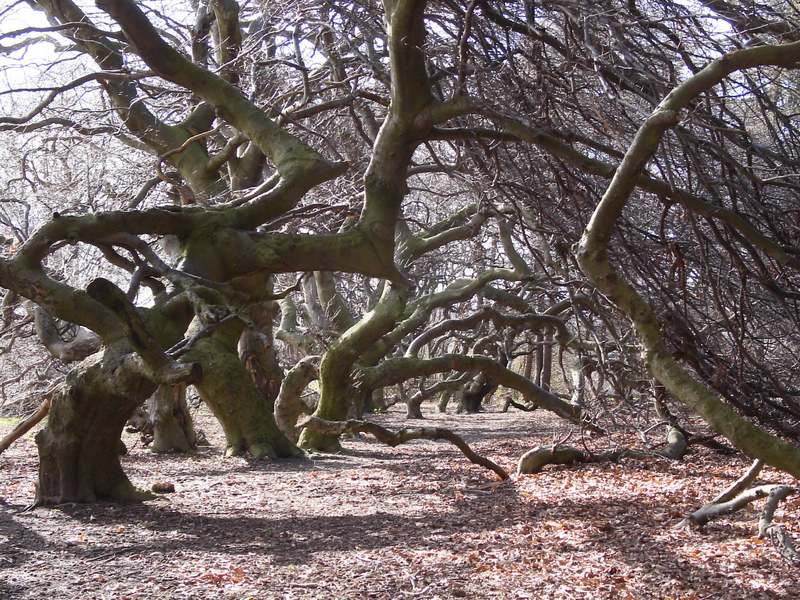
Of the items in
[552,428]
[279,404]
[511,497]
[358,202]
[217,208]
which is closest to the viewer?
Result: [217,208]

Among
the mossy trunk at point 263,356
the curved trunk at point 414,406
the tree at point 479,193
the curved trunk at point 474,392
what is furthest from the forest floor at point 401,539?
the curved trunk at point 474,392

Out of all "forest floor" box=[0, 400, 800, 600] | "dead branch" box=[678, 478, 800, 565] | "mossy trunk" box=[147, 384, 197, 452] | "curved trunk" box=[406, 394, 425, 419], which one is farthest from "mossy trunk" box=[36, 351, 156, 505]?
"curved trunk" box=[406, 394, 425, 419]

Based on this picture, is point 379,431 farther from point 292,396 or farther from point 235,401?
point 292,396

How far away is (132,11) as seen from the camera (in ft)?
18.9

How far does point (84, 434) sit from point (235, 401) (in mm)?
3221

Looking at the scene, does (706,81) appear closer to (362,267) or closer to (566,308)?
(362,267)

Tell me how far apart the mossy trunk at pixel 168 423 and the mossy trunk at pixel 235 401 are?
1.00 meters

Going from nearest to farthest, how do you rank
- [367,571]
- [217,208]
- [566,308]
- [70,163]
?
1. [367,571]
2. [217,208]
3. [70,163]
4. [566,308]

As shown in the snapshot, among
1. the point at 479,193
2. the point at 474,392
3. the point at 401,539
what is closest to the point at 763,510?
the point at 401,539

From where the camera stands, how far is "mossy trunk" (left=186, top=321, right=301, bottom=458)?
8.46 meters

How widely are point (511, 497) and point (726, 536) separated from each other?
2120 mm

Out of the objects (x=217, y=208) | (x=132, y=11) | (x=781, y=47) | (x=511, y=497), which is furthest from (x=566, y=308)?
(x=781, y=47)

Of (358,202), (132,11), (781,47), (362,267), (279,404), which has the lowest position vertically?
(279,404)

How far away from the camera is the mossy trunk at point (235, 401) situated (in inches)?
333
